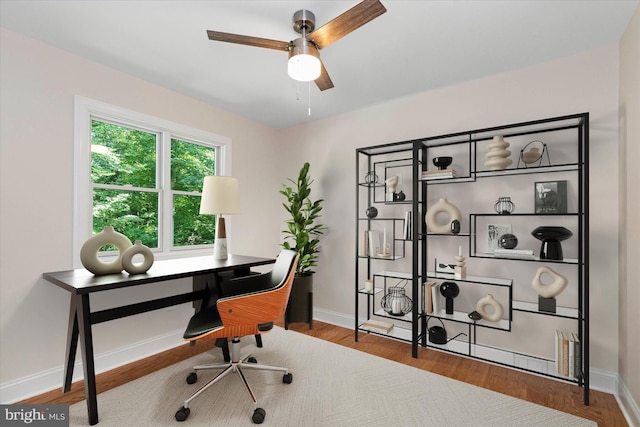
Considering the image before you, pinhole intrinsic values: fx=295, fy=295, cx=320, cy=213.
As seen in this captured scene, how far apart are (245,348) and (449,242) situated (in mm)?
2216

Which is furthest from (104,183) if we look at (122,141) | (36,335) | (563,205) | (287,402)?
(563,205)

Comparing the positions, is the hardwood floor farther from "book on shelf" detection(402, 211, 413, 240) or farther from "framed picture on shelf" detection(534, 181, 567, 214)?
"framed picture on shelf" detection(534, 181, 567, 214)

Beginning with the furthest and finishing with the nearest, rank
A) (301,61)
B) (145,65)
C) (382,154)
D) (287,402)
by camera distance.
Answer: (382,154) → (145,65) → (287,402) → (301,61)

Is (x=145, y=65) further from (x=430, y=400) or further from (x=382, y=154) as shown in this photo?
(x=430, y=400)

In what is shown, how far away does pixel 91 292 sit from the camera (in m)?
1.85

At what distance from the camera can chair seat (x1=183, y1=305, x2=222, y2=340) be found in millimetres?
1844

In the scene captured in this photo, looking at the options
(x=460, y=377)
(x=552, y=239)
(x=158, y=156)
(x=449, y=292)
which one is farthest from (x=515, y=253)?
(x=158, y=156)

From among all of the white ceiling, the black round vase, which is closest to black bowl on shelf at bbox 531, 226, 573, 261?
the black round vase

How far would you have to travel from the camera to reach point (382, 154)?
3332 millimetres

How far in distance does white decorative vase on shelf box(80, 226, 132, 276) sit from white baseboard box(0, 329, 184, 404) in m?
0.85

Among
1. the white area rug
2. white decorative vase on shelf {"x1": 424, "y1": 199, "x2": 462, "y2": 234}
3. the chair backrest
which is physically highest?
white decorative vase on shelf {"x1": 424, "y1": 199, "x2": 462, "y2": 234}

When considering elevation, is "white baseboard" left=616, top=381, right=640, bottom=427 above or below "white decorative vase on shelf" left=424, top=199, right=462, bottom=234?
below

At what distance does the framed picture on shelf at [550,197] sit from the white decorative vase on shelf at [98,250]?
10.4 ft

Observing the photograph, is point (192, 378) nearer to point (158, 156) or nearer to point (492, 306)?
point (158, 156)
